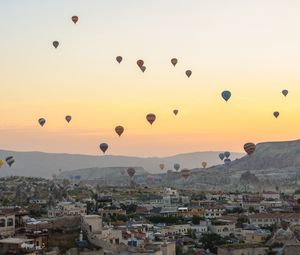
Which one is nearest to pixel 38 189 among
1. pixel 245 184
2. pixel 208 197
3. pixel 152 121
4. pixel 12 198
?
pixel 12 198

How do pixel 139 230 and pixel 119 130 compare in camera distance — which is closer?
pixel 139 230

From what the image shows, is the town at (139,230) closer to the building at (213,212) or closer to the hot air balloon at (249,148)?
the building at (213,212)

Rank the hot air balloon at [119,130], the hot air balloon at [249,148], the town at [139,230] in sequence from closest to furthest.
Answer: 1. the town at [139,230]
2. the hot air balloon at [119,130]
3. the hot air balloon at [249,148]

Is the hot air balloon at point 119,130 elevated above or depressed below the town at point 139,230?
above

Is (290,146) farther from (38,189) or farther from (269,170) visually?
(38,189)

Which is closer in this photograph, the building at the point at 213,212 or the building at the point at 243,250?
the building at the point at 243,250

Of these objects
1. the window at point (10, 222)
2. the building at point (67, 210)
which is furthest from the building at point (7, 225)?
the building at point (67, 210)

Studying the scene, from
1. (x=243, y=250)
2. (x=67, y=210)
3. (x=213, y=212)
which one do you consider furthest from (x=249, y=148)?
(x=243, y=250)

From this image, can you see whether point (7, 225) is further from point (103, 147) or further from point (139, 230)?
point (103, 147)

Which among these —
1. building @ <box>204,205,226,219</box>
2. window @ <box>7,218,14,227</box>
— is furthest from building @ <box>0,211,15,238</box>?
building @ <box>204,205,226,219</box>
